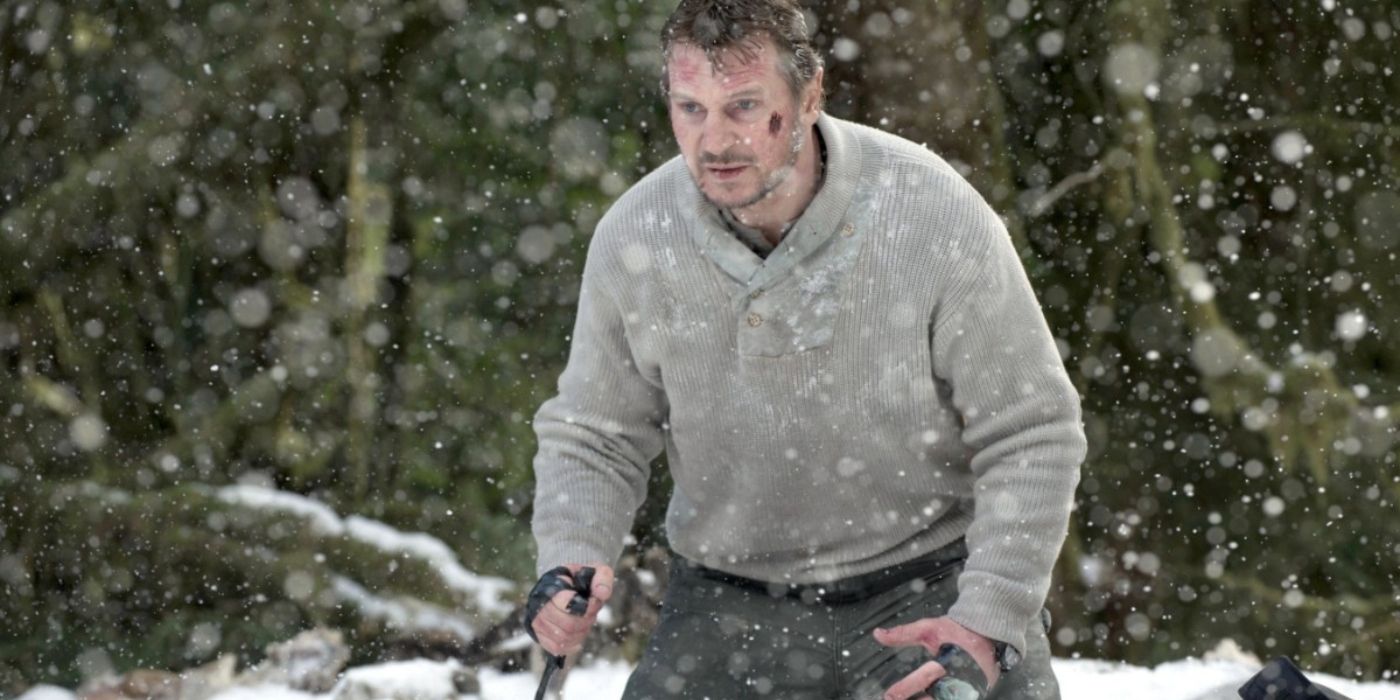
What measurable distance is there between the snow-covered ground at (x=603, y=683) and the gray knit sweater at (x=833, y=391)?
6.39 feet

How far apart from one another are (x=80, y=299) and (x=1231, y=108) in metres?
4.28

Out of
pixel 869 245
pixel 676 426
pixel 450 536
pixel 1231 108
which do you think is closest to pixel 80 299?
pixel 450 536

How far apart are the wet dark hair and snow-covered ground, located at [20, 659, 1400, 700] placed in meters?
2.61

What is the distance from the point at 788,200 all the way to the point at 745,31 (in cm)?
32

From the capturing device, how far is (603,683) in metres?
5.06

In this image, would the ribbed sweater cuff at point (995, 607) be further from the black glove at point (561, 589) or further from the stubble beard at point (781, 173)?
the stubble beard at point (781, 173)

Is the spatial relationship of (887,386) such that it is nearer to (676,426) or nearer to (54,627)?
(676,426)

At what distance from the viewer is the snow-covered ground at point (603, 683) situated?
468cm

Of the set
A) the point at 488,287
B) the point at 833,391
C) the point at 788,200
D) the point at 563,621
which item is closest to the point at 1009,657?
the point at 833,391

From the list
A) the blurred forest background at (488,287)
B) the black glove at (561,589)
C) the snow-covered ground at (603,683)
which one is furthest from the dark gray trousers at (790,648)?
the blurred forest background at (488,287)

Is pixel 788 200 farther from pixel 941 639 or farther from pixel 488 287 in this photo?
pixel 488 287

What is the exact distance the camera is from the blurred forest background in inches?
209

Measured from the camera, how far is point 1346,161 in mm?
5707

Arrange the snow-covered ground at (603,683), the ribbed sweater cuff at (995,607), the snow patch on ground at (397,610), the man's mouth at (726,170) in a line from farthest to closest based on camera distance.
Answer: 1. the snow patch on ground at (397,610)
2. the snow-covered ground at (603,683)
3. the man's mouth at (726,170)
4. the ribbed sweater cuff at (995,607)
